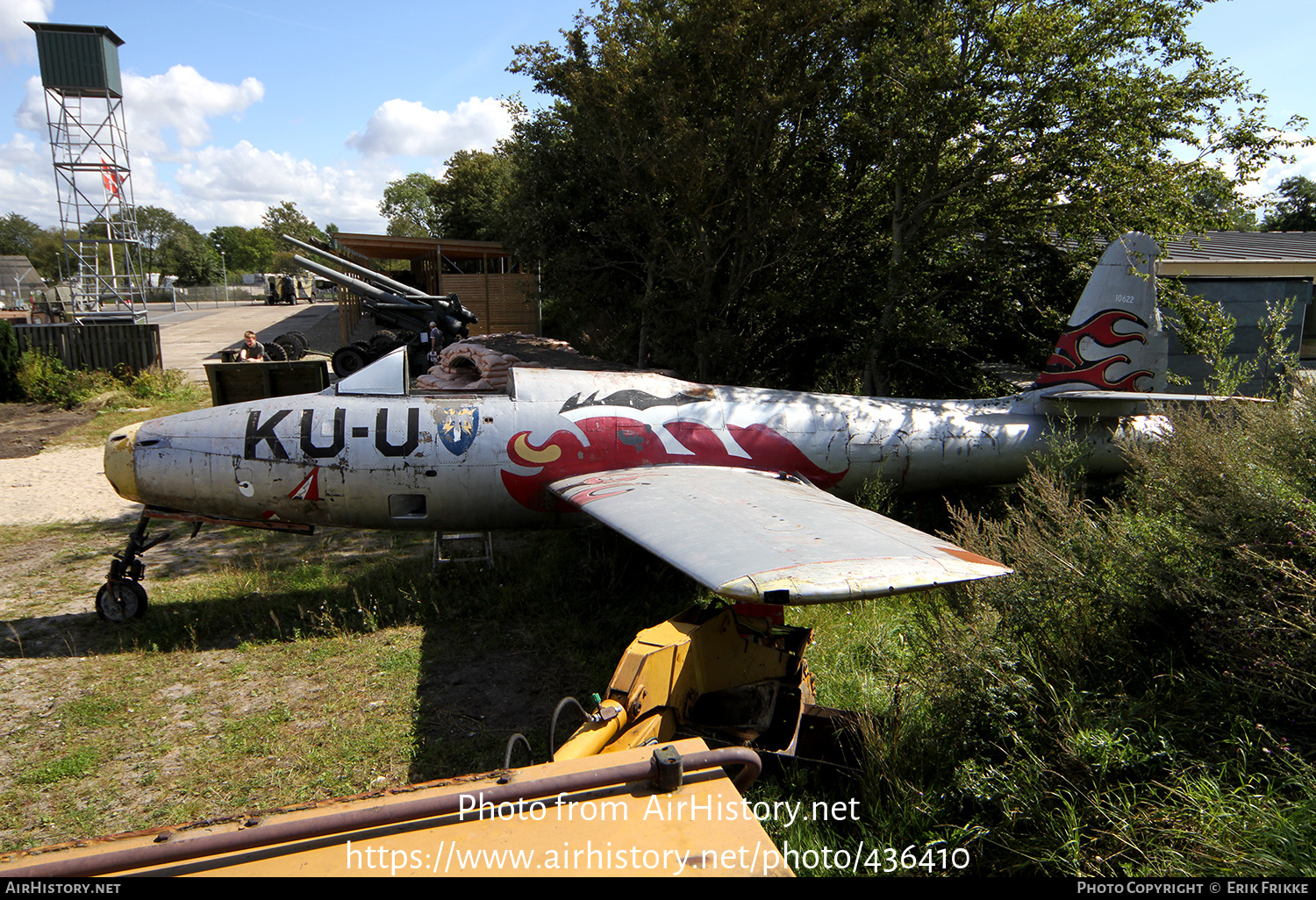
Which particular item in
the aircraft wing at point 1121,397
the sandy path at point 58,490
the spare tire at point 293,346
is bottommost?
the sandy path at point 58,490

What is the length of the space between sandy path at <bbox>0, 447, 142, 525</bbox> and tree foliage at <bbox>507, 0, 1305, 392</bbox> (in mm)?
9868

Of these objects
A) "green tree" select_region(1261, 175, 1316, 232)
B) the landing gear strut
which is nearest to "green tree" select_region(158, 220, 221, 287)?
the landing gear strut

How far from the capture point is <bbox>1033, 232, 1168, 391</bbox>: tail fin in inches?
344

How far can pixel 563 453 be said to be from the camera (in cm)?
720

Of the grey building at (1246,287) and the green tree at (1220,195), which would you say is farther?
the grey building at (1246,287)

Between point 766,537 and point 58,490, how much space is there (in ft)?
41.4

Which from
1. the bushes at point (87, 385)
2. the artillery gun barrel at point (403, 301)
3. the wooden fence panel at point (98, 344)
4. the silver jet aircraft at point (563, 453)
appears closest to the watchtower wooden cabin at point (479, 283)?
the artillery gun barrel at point (403, 301)

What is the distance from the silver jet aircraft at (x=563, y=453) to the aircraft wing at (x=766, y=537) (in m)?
0.04

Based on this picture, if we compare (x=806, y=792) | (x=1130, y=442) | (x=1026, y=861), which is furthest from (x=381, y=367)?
(x=1130, y=442)

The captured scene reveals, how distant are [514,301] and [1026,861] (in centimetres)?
2717

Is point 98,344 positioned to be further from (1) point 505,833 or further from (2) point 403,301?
(1) point 505,833

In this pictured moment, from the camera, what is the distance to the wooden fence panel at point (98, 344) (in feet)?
60.8

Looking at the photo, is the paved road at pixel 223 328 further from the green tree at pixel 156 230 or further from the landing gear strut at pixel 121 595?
the green tree at pixel 156 230

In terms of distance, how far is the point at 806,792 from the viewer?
424 centimetres
